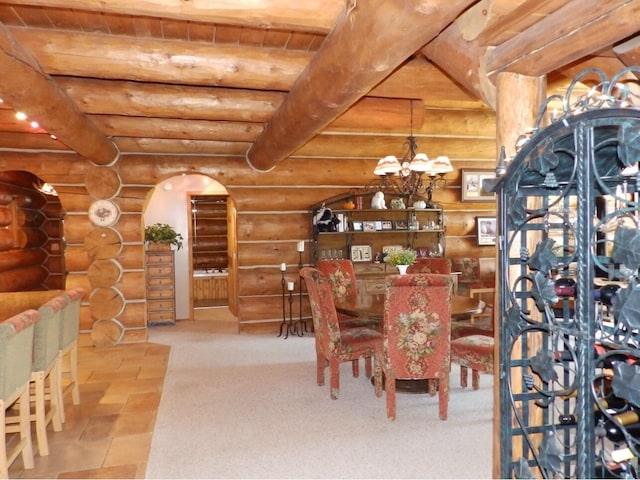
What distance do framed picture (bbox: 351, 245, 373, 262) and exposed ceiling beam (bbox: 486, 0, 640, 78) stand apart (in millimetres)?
4365

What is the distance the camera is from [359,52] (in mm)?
2006

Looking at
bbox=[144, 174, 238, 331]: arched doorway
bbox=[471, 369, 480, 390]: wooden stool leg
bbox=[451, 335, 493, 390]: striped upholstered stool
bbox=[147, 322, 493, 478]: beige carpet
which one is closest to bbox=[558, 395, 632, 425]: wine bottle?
bbox=[147, 322, 493, 478]: beige carpet

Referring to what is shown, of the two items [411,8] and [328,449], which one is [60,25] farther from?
[328,449]

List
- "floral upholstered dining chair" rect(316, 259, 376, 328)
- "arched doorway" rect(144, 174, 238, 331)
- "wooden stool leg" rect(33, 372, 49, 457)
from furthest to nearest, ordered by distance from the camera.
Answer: "arched doorway" rect(144, 174, 238, 331) → "floral upholstered dining chair" rect(316, 259, 376, 328) → "wooden stool leg" rect(33, 372, 49, 457)

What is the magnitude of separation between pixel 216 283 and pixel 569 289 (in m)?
7.72

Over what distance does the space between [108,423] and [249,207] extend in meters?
3.34

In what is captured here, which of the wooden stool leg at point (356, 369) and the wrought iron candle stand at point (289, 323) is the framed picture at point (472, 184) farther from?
the wooden stool leg at point (356, 369)

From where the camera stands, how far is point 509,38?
2.07 m

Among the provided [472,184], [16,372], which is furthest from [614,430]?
[472,184]

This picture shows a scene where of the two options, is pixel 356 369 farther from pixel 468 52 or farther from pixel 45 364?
pixel 468 52

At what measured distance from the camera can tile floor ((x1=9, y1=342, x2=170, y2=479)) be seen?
279cm

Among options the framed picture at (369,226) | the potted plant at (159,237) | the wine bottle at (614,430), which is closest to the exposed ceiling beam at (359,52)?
the wine bottle at (614,430)

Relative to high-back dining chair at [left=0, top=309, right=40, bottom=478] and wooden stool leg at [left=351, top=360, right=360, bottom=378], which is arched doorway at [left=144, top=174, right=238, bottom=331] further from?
high-back dining chair at [left=0, top=309, right=40, bottom=478]

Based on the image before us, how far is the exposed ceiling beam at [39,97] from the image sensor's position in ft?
8.17
